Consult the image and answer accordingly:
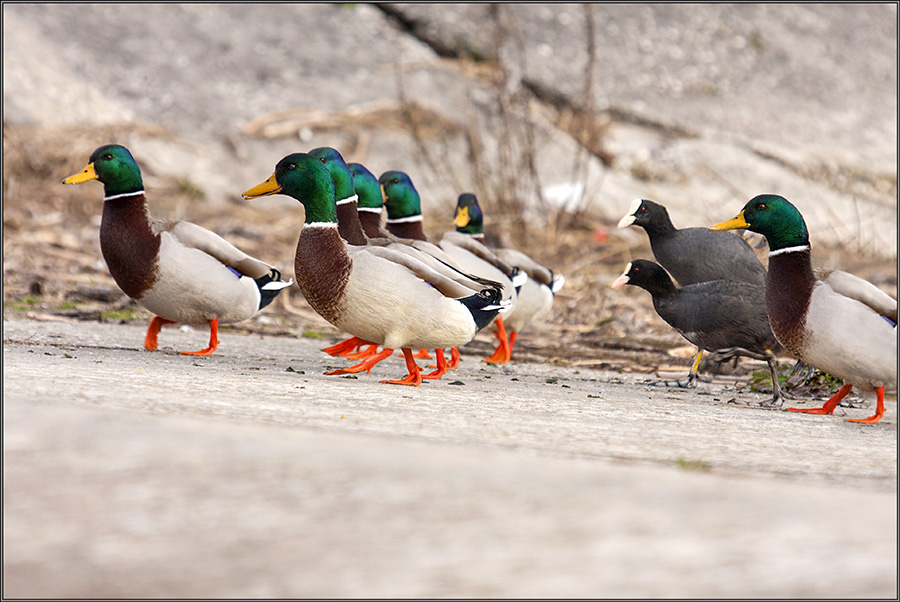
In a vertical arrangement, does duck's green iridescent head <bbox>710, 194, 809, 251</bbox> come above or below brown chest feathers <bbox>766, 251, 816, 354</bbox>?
above

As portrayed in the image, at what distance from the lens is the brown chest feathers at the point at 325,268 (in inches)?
169

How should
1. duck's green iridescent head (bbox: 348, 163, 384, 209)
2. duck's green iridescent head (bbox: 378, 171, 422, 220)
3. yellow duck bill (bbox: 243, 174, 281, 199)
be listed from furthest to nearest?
1. duck's green iridescent head (bbox: 378, 171, 422, 220)
2. duck's green iridescent head (bbox: 348, 163, 384, 209)
3. yellow duck bill (bbox: 243, 174, 281, 199)

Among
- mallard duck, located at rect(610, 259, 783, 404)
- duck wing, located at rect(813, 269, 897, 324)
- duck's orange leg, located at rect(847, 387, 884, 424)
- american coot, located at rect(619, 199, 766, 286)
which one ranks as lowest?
duck's orange leg, located at rect(847, 387, 884, 424)

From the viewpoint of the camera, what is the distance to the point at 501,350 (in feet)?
19.6

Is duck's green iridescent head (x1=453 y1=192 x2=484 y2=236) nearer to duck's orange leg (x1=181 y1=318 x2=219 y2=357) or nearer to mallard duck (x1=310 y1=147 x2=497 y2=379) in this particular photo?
mallard duck (x1=310 y1=147 x2=497 y2=379)

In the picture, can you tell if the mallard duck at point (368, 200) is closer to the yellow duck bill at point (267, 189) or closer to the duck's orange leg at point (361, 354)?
the duck's orange leg at point (361, 354)

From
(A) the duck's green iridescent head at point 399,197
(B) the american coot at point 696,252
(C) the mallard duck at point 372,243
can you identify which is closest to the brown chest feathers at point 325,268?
(C) the mallard duck at point 372,243

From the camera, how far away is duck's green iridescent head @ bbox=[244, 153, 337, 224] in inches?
174

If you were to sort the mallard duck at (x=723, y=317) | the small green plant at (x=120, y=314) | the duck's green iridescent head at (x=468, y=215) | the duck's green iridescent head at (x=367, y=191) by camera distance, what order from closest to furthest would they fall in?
the mallard duck at (x=723, y=317) → the duck's green iridescent head at (x=367, y=191) → the small green plant at (x=120, y=314) → the duck's green iridescent head at (x=468, y=215)

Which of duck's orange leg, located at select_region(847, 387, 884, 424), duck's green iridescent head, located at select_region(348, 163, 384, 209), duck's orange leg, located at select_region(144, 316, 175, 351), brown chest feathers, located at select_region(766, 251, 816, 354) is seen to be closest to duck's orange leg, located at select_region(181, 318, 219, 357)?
duck's orange leg, located at select_region(144, 316, 175, 351)

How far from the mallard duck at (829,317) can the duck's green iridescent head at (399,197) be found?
8.55 feet

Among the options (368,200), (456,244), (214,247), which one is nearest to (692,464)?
(214,247)

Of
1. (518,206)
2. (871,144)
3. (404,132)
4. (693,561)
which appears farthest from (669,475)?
(871,144)

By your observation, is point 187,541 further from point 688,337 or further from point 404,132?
point 404,132
